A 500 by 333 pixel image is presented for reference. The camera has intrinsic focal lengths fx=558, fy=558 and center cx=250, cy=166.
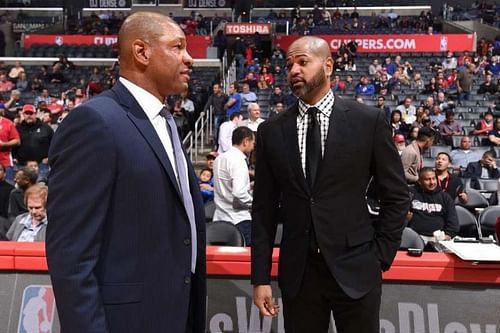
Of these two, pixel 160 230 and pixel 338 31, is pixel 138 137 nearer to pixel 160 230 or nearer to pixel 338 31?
pixel 160 230

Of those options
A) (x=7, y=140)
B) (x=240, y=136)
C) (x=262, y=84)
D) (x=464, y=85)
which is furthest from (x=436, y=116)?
(x=7, y=140)

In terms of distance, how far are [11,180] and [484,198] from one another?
563cm

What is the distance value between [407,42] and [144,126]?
702 inches

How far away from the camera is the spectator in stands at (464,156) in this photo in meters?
8.98

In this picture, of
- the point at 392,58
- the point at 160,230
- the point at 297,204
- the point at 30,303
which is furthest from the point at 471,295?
the point at 392,58

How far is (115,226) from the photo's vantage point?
1.59m

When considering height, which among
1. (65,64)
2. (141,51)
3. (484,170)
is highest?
(141,51)

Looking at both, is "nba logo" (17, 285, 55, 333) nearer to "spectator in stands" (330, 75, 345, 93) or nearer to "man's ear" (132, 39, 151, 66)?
"man's ear" (132, 39, 151, 66)

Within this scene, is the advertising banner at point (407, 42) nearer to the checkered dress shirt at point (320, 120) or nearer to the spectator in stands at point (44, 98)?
the spectator in stands at point (44, 98)

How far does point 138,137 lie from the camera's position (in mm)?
1627

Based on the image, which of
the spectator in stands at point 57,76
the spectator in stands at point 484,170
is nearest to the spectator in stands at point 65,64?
the spectator in stands at point 57,76

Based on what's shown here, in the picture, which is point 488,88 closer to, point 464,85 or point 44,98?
point 464,85

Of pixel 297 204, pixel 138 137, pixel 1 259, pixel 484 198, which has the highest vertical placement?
pixel 138 137

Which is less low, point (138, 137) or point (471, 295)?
point (138, 137)
